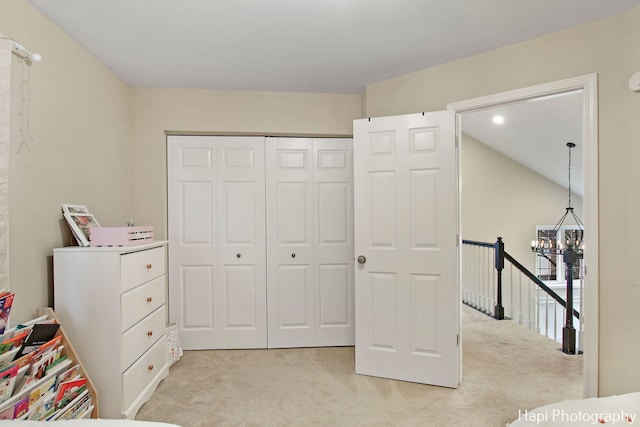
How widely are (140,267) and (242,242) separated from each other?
112cm

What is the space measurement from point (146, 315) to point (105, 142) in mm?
1348

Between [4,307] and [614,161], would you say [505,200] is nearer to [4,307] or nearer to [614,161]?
[614,161]

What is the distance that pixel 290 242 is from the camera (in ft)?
10.7

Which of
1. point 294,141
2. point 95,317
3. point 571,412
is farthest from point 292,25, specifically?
point 571,412

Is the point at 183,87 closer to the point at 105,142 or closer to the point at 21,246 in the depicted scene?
the point at 105,142

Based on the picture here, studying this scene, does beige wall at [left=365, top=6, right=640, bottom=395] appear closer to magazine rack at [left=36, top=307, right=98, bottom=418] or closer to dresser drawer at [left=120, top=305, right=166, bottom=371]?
dresser drawer at [left=120, top=305, right=166, bottom=371]

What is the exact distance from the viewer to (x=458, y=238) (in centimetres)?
247

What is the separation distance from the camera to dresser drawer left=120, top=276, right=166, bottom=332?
201 centimetres

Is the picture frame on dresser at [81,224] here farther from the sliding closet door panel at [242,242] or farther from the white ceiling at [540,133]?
the white ceiling at [540,133]

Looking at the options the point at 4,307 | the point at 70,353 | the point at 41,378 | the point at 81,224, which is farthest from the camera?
the point at 81,224

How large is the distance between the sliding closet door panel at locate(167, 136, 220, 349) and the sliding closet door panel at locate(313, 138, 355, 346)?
3.20 feet

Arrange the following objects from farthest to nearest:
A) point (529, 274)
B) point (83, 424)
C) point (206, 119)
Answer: point (529, 274)
point (206, 119)
point (83, 424)

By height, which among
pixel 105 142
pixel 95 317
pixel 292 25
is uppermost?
pixel 292 25

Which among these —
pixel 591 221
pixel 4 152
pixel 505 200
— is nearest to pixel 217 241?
pixel 4 152
